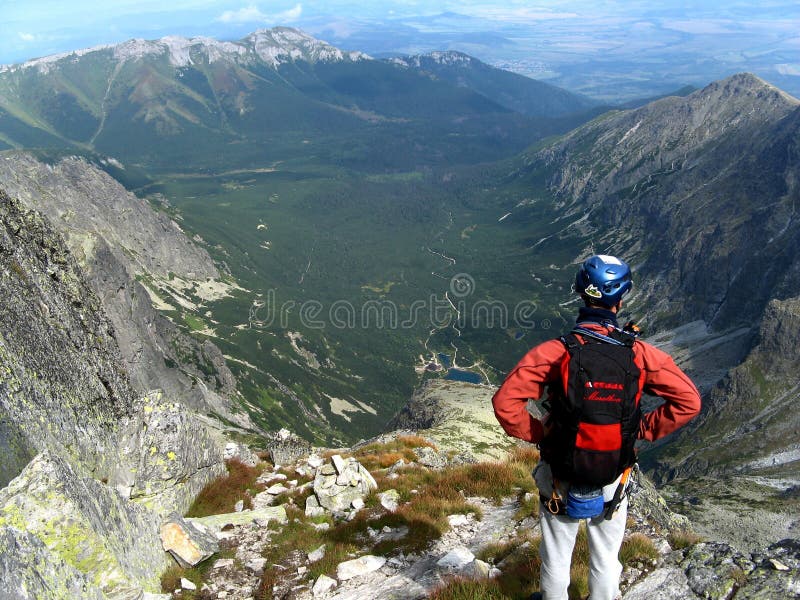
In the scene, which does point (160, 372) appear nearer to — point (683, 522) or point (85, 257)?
point (85, 257)

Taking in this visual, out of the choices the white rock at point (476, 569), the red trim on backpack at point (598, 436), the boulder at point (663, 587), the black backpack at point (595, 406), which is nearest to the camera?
the black backpack at point (595, 406)

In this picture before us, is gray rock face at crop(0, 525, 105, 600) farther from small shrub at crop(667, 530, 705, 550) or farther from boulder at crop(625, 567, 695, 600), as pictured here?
small shrub at crop(667, 530, 705, 550)

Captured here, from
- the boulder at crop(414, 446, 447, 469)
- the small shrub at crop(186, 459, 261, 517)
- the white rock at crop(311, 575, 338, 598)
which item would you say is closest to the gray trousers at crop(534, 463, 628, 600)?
the white rock at crop(311, 575, 338, 598)

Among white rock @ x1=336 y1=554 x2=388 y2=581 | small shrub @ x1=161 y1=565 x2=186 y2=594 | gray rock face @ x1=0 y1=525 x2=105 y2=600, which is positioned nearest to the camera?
gray rock face @ x1=0 y1=525 x2=105 y2=600

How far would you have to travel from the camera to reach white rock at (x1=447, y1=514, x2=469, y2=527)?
1891cm

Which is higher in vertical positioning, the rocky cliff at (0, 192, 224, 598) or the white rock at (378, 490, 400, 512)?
the rocky cliff at (0, 192, 224, 598)

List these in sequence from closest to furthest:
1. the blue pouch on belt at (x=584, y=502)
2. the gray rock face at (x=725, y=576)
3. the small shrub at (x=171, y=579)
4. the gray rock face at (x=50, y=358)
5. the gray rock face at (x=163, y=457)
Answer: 1. the blue pouch on belt at (x=584, y=502)
2. the gray rock face at (x=725, y=576)
3. the small shrub at (x=171, y=579)
4. the gray rock face at (x=50, y=358)
5. the gray rock face at (x=163, y=457)

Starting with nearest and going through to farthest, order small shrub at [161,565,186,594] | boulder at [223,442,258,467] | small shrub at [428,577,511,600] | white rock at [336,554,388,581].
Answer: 1. small shrub at [428,577,511,600]
2. small shrub at [161,565,186,594]
3. white rock at [336,554,388,581]
4. boulder at [223,442,258,467]

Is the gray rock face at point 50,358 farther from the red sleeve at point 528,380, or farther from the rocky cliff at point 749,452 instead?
the rocky cliff at point 749,452

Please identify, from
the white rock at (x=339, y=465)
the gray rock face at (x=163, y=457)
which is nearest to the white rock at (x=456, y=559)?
the white rock at (x=339, y=465)

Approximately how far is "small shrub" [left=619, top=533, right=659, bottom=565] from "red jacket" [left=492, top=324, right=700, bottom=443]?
4.62m

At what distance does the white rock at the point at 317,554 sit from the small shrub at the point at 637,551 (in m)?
9.13

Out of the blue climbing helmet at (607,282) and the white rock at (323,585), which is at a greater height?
the blue climbing helmet at (607,282)

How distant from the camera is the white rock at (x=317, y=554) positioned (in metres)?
17.5
